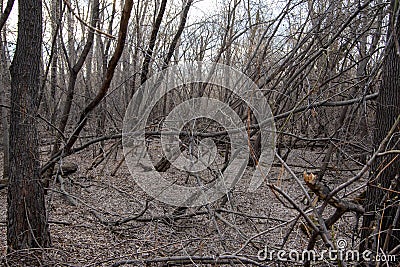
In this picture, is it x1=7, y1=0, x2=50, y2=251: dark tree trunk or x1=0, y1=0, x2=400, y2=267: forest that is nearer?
x1=0, y1=0, x2=400, y2=267: forest

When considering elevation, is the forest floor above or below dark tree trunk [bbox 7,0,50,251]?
below

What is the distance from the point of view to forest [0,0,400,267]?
82.1 inches

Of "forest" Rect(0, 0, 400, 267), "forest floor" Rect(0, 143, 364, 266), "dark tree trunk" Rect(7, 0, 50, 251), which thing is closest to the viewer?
"forest" Rect(0, 0, 400, 267)

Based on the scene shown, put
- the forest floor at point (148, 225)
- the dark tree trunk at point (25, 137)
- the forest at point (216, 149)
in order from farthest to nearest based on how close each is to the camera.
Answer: the dark tree trunk at point (25, 137) → the forest floor at point (148, 225) → the forest at point (216, 149)

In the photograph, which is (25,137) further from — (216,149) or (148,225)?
(216,149)

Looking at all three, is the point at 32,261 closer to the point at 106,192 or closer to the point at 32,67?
the point at 32,67

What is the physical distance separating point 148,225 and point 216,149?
1.16 metres

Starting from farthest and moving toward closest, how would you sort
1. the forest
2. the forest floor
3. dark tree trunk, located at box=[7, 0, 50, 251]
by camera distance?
dark tree trunk, located at box=[7, 0, 50, 251]
the forest floor
the forest

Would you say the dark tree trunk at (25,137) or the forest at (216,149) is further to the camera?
the dark tree trunk at (25,137)

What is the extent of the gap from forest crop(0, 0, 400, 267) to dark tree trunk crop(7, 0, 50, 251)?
0.4 inches

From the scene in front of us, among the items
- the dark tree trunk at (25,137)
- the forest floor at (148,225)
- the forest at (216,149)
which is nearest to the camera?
the forest at (216,149)

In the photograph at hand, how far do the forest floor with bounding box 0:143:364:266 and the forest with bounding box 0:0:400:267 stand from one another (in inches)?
1.2

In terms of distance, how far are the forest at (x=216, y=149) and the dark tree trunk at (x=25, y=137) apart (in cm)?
1

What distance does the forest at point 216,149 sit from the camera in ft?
6.84
